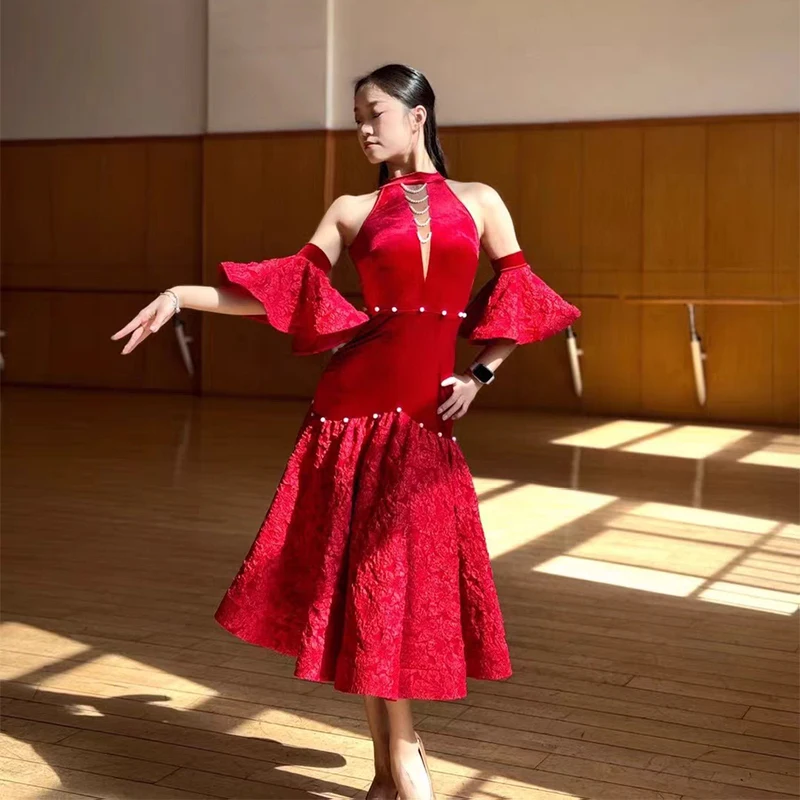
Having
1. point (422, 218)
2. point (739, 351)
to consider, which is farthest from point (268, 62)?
point (422, 218)

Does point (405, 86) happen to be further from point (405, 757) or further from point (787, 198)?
Result: point (787, 198)

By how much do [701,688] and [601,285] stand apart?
7183mm

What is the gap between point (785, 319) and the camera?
32.2 ft

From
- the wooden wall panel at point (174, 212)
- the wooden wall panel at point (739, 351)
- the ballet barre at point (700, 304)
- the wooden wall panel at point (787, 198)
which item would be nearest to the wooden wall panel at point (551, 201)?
the ballet barre at point (700, 304)

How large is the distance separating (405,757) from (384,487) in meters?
0.51

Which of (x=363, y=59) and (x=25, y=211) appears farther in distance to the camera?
(x=25, y=211)

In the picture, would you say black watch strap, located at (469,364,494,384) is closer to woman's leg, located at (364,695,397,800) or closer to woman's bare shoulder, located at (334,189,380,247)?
woman's bare shoulder, located at (334,189,380,247)

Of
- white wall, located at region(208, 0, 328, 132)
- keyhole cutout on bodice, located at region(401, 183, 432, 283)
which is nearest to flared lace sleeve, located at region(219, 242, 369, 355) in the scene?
keyhole cutout on bodice, located at region(401, 183, 432, 283)

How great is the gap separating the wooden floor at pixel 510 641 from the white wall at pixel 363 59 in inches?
146

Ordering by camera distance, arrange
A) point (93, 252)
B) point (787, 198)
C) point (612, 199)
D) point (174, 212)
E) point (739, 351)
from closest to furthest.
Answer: point (787, 198) → point (739, 351) → point (612, 199) → point (174, 212) → point (93, 252)

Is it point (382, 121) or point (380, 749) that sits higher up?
point (382, 121)

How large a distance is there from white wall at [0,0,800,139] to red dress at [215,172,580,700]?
7.97m

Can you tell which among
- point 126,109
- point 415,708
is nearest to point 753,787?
point 415,708

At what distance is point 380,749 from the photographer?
99.7 inches
